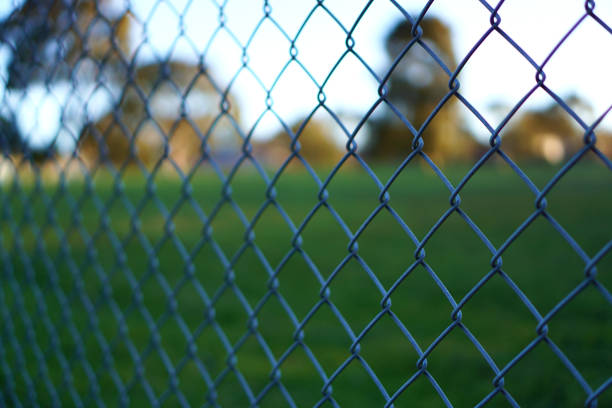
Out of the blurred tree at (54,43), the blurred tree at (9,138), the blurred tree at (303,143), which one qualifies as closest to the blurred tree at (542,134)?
the blurred tree at (303,143)

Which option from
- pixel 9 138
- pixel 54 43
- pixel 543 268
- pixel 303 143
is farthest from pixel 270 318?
pixel 543 268

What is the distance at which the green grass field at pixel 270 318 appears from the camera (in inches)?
68.1

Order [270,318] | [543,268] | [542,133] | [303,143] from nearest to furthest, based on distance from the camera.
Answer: [542,133]
[303,143]
[270,318]
[543,268]

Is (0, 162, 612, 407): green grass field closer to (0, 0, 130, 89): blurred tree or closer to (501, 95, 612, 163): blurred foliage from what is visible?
(0, 0, 130, 89): blurred tree

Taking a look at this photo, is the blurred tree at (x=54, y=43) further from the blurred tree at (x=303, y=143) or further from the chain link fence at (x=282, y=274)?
the blurred tree at (x=303, y=143)

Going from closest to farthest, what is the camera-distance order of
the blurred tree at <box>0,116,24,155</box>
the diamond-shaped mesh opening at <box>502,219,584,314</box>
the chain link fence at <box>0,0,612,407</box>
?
1. the chain link fence at <box>0,0,612,407</box>
2. the blurred tree at <box>0,116,24,155</box>
3. the diamond-shaped mesh opening at <box>502,219,584,314</box>

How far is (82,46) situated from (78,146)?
351mm

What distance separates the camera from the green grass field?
173cm

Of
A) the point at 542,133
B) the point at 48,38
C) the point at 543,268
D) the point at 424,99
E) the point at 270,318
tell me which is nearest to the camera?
the point at 542,133

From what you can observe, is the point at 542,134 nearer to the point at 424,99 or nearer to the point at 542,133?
the point at 542,133

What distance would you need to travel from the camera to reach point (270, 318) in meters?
3.30

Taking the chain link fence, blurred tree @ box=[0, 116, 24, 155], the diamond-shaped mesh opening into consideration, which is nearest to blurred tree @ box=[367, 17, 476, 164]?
the chain link fence

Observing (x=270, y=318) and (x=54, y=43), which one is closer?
(x=54, y=43)

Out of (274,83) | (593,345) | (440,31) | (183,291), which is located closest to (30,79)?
(274,83)
